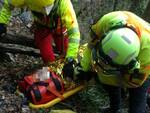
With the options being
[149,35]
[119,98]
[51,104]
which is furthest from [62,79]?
[149,35]

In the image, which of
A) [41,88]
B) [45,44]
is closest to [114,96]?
[41,88]

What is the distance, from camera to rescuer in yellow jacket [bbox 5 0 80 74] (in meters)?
6.06

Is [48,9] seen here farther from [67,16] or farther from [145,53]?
[145,53]

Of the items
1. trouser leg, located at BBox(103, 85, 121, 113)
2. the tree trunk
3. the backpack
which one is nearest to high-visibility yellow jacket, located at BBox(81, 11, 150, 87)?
trouser leg, located at BBox(103, 85, 121, 113)

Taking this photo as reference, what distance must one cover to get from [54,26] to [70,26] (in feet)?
2.03

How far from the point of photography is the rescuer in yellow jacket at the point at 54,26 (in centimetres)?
606

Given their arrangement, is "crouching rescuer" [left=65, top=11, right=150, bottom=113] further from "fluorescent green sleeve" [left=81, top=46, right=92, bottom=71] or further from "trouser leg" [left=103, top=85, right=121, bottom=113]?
"trouser leg" [left=103, top=85, right=121, bottom=113]

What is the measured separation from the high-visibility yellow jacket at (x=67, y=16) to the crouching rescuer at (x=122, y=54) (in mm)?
280

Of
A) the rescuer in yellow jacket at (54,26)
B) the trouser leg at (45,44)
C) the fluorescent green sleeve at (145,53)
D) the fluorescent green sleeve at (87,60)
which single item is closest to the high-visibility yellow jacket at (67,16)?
the rescuer in yellow jacket at (54,26)

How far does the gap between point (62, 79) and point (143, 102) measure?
1223 millimetres

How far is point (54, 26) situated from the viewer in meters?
6.70

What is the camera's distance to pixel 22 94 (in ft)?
19.8

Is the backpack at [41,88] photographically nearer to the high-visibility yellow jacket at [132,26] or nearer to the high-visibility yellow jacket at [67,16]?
the high-visibility yellow jacket at [67,16]

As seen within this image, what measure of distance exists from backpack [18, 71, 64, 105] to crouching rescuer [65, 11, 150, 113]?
0.35 metres
